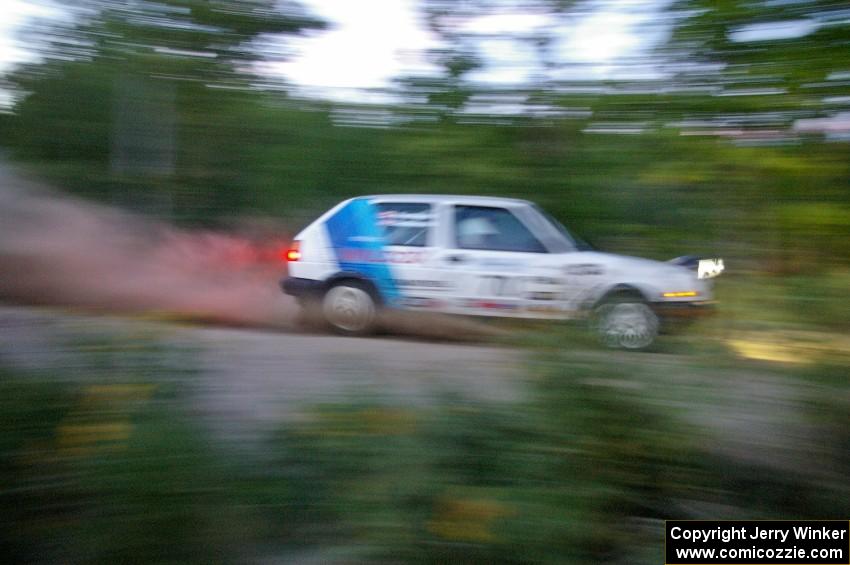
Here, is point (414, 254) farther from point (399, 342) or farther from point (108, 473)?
point (108, 473)

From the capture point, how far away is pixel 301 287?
18.4 ft

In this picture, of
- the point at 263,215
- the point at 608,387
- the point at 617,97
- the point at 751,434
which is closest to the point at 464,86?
the point at 617,97

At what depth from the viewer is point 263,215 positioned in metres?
4.53

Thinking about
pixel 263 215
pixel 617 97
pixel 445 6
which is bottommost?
pixel 263 215

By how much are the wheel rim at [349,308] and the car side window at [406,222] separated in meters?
0.47

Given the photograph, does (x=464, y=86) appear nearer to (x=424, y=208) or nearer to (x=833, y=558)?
(x=424, y=208)

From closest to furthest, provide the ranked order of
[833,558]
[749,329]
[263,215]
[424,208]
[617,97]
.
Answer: [833,558] → [749,329] → [617,97] → [263,215] → [424,208]

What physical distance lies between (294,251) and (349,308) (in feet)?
4.09

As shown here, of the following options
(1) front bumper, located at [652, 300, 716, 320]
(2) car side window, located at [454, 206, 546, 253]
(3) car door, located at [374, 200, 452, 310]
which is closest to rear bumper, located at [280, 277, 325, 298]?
(3) car door, located at [374, 200, 452, 310]

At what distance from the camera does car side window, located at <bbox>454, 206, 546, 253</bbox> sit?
15.3 ft

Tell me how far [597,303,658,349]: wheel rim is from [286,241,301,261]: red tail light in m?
1.80

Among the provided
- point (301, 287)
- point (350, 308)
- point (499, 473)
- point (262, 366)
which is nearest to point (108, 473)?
point (262, 366)

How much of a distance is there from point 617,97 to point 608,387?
1.43m

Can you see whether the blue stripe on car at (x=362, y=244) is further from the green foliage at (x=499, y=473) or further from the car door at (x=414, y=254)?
the green foliage at (x=499, y=473)
